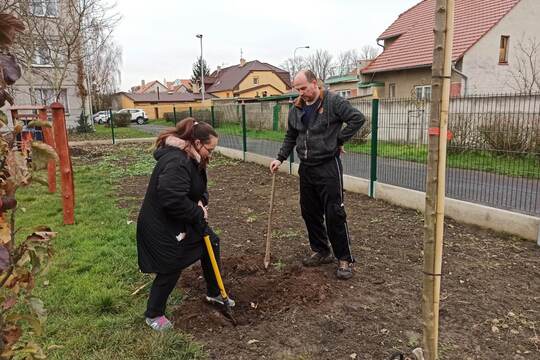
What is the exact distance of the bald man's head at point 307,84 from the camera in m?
4.01

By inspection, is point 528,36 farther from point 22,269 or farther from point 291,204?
point 22,269

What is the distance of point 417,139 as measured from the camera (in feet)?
22.6

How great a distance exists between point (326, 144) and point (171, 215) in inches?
64.8

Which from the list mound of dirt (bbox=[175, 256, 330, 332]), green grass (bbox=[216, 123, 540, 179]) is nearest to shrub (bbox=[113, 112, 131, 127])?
green grass (bbox=[216, 123, 540, 179])

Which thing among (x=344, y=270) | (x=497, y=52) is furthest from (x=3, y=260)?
(x=497, y=52)

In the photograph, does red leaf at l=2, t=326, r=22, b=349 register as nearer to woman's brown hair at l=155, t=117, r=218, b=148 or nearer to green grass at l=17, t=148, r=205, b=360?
green grass at l=17, t=148, r=205, b=360

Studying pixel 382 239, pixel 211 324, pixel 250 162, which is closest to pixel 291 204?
pixel 382 239

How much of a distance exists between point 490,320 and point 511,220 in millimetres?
2359

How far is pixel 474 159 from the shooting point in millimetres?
6117

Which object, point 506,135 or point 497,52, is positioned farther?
point 497,52

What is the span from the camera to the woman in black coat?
3070 millimetres

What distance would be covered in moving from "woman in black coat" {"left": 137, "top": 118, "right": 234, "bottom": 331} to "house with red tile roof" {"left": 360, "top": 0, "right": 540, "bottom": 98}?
15.3 m

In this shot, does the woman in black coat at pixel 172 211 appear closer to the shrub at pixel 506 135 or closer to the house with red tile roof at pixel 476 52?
the shrub at pixel 506 135

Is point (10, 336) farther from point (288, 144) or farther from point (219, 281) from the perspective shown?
point (288, 144)
